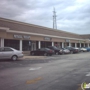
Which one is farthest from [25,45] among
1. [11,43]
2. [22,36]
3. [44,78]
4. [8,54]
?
[44,78]

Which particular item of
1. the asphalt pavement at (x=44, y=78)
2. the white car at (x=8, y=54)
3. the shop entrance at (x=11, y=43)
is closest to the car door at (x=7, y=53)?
the white car at (x=8, y=54)

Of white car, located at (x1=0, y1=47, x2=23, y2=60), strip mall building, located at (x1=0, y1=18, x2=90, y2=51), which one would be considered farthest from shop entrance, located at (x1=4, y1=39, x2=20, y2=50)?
white car, located at (x1=0, y1=47, x2=23, y2=60)

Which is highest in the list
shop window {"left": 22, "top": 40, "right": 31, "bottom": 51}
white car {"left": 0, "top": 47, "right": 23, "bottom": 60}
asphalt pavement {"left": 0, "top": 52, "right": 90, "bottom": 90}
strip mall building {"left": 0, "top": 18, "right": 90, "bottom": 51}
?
strip mall building {"left": 0, "top": 18, "right": 90, "bottom": 51}

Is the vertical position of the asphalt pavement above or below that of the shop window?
below

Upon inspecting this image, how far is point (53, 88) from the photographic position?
7168mm

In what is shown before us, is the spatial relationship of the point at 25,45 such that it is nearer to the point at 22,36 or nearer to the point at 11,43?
the point at 22,36

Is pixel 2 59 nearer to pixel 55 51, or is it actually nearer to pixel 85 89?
pixel 85 89

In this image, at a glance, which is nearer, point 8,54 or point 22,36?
point 8,54

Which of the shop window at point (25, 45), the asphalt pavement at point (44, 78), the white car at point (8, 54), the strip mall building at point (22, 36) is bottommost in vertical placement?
the asphalt pavement at point (44, 78)

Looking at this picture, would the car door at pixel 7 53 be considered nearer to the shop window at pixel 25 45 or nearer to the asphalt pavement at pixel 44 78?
the asphalt pavement at pixel 44 78

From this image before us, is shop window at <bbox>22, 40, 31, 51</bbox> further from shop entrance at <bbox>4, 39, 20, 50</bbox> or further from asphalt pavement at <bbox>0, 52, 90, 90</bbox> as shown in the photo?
asphalt pavement at <bbox>0, 52, 90, 90</bbox>

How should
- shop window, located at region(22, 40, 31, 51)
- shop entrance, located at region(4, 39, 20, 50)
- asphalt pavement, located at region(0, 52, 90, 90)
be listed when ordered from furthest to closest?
shop window, located at region(22, 40, 31, 51) → shop entrance, located at region(4, 39, 20, 50) → asphalt pavement, located at region(0, 52, 90, 90)

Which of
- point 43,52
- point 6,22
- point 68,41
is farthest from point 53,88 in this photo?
point 68,41

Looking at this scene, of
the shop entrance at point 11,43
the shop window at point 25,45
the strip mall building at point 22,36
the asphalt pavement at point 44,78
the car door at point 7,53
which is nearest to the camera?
the asphalt pavement at point 44,78
